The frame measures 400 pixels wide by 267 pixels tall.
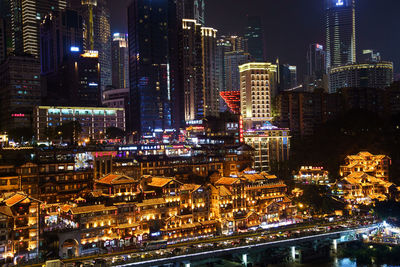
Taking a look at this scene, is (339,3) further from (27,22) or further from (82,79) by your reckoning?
(27,22)

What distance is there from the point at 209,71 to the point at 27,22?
6854 cm

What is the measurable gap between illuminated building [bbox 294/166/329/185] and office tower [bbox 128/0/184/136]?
5082cm

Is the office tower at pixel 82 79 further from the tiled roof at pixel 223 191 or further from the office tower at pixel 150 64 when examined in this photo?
the tiled roof at pixel 223 191

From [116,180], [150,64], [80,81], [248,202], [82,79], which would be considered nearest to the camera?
[116,180]

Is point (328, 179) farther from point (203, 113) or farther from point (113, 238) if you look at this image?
point (203, 113)

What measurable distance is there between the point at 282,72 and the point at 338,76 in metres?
33.5

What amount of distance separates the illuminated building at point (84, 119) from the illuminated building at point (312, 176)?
163 feet

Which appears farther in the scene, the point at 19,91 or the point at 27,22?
the point at 27,22

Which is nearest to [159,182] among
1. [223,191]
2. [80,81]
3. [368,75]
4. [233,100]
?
[223,191]

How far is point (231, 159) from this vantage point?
77875 mm

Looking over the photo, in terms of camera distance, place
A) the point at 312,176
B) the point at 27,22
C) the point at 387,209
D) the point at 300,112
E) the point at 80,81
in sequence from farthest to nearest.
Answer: the point at 27,22 < the point at 80,81 < the point at 300,112 < the point at 312,176 < the point at 387,209

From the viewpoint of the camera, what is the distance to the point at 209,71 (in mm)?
141250

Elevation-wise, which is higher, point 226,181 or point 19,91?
point 19,91

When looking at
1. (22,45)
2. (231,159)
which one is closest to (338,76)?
(231,159)
